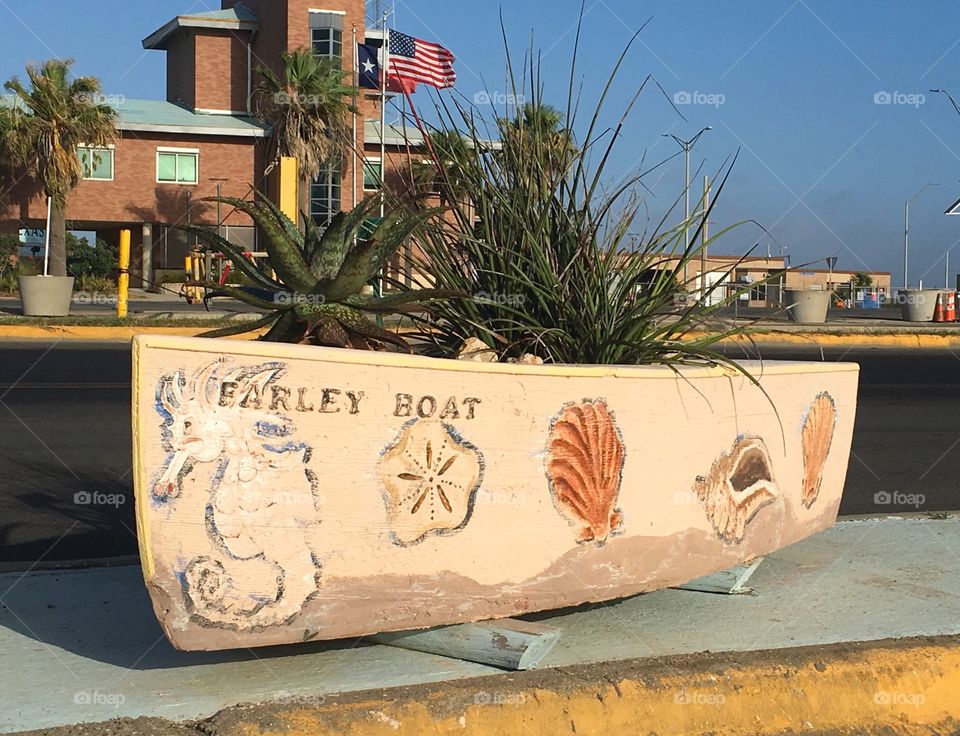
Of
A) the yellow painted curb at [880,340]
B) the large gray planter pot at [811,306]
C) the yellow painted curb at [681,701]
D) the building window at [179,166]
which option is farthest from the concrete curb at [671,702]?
the building window at [179,166]

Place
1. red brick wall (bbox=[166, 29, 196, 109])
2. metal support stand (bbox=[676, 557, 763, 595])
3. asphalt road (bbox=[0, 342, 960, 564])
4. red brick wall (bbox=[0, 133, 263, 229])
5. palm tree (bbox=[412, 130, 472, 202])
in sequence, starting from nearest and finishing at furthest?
1. metal support stand (bbox=[676, 557, 763, 595])
2. palm tree (bbox=[412, 130, 472, 202])
3. asphalt road (bbox=[0, 342, 960, 564])
4. red brick wall (bbox=[0, 133, 263, 229])
5. red brick wall (bbox=[166, 29, 196, 109])

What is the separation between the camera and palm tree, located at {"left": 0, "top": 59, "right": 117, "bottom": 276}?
35.7m

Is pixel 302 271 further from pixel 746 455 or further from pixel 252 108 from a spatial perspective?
pixel 252 108

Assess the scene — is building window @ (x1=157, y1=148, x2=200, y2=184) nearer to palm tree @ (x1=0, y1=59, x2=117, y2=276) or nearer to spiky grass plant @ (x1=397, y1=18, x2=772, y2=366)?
palm tree @ (x1=0, y1=59, x2=117, y2=276)

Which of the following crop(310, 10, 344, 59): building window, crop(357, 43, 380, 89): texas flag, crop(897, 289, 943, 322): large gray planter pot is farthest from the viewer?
crop(310, 10, 344, 59): building window

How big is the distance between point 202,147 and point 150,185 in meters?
2.30

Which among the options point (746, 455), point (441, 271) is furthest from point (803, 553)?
point (441, 271)

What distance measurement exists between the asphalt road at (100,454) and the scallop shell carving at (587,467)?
2544 millimetres

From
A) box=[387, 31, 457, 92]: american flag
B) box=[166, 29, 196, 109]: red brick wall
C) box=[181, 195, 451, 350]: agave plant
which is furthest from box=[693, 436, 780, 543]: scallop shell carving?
box=[166, 29, 196, 109]: red brick wall

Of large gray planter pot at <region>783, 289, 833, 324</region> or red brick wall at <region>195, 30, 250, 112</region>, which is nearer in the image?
large gray planter pot at <region>783, 289, 833, 324</region>

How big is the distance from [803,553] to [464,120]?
95.9 inches

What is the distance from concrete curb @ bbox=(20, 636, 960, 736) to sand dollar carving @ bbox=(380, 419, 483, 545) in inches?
18.2

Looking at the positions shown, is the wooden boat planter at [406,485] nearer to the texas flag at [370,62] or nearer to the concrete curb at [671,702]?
the concrete curb at [671,702]

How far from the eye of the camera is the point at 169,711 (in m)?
3.09
